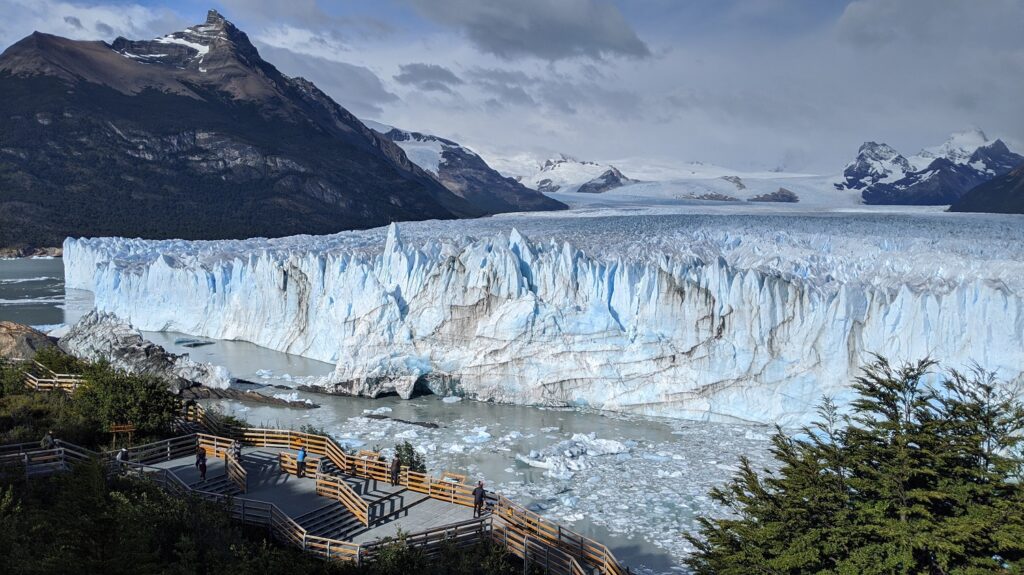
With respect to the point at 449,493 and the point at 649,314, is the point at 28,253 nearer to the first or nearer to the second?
the point at 649,314

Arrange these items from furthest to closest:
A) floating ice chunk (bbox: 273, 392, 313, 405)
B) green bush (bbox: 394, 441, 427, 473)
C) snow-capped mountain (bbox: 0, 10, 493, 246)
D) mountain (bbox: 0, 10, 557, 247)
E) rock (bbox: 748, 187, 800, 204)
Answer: rock (bbox: 748, 187, 800, 204) < snow-capped mountain (bbox: 0, 10, 493, 246) < mountain (bbox: 0, 10, 557, 247) < floating ice chunk (bbox: 273, 392, 313, 405) < green bush (bbox: 394, 441, 427, 473)

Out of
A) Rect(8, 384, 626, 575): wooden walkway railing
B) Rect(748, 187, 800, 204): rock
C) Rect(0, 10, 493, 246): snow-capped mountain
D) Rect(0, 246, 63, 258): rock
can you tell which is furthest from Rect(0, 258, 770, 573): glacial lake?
Rect(748, 187, 800, 204): rock

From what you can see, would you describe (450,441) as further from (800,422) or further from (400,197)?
(400,197)

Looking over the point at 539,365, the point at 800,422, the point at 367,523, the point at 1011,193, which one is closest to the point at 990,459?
the point at 367,523

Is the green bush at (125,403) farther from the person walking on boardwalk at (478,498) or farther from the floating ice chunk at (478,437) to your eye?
the floating ice chunk at (478,437)

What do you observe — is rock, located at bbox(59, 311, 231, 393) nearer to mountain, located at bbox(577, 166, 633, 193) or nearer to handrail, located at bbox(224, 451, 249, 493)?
handrail, located at bbox(224, 451, 249, 493)

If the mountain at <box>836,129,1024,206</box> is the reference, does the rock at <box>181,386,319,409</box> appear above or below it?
below
